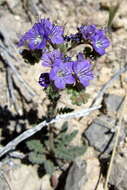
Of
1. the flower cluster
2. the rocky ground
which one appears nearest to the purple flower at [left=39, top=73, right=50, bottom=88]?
the flower cluster

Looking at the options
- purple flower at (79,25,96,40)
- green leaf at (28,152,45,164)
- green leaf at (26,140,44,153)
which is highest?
purple flower at (79,25,96,40)

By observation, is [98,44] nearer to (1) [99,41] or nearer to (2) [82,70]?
(1) [99,41]

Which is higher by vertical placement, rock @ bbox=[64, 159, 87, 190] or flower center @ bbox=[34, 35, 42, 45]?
flower center @ bbox=[34, 35, 42, 45]

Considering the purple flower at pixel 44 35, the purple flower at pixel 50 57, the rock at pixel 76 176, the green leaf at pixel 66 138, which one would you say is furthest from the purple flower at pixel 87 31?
the rock at pixel 76 176


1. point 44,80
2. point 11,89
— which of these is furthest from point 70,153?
point 44,80

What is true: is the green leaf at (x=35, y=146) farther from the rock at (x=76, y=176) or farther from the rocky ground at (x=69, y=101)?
the rock at (x=76, y=176)

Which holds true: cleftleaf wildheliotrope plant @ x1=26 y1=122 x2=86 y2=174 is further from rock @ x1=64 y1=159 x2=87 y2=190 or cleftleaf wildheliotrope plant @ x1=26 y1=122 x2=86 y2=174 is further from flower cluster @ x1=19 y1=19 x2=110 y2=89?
flower cluster @ x1=19 y1=19 x2=110 y2=89

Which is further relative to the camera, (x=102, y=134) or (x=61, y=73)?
(x=102, y=134)

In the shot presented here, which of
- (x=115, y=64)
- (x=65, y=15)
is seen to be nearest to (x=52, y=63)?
(x=115, y=64)
